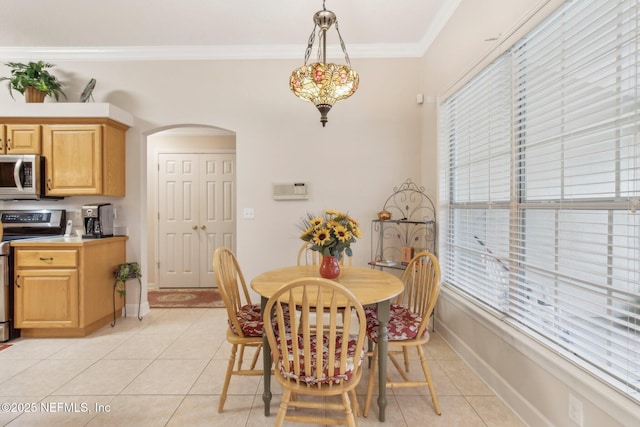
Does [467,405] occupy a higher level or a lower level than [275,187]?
lower

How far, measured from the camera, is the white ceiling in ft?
8.78

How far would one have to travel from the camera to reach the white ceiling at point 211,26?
2676 millimetres

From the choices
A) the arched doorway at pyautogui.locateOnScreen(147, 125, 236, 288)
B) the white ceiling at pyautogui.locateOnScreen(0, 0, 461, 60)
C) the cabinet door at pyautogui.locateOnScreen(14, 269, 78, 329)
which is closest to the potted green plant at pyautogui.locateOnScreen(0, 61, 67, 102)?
the white ceiling at pyautogui.locateOnScreen(0, 0, 461, 60)

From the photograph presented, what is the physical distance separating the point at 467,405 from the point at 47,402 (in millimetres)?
2573

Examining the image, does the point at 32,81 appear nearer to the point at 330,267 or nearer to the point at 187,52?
the point at 187,52

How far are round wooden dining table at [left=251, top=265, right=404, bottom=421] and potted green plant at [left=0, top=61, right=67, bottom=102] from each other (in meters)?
3.09

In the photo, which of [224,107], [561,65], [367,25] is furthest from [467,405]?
[224,107]

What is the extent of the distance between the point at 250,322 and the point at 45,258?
7.30ft

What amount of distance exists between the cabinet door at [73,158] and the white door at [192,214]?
64.2 inches

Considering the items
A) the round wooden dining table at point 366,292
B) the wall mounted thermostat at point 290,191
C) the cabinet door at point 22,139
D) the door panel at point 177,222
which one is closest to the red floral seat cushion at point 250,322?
the round wooden dining table at point 366,292

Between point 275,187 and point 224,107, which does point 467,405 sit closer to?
point 275,187

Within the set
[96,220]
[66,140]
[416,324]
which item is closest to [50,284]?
[96,220]

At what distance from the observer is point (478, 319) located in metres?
2.23

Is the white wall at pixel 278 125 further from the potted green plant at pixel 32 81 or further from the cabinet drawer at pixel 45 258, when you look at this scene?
the cabinet drawer at pixel 45 258
